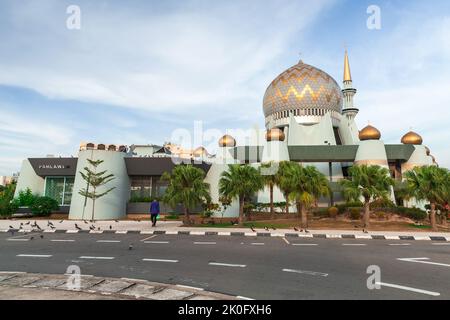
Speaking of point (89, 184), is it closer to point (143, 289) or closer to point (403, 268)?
point (143, 289)

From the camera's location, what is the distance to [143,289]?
19.2ft

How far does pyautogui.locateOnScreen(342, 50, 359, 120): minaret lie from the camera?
5438cm

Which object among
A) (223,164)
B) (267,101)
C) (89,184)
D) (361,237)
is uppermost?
(267,101)

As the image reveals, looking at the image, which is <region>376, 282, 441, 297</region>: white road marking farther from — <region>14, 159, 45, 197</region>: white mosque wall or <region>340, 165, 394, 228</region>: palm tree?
<region>14, 159, 45, 197</region>: white mosque wall

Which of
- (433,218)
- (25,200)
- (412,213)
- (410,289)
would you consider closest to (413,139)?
(412,213)

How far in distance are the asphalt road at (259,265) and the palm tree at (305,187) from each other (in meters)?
6.90

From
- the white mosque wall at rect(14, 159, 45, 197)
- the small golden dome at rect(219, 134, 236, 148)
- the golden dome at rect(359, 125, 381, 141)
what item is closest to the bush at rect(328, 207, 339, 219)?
the golden dome at rect(359, 125, 381, 141)

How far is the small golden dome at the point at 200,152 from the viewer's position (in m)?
49.1

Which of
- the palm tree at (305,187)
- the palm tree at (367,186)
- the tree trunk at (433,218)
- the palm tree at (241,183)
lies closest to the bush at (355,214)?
the palm tree at (367,186)

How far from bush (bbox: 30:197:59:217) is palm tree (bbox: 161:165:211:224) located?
1637 centimetres

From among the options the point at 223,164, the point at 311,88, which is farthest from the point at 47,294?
the point at 311,88

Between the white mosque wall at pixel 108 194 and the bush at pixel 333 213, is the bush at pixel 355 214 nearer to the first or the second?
the bush at pixel 333 213

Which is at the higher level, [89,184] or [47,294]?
[89,184]

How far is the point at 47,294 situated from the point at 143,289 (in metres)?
1.79
